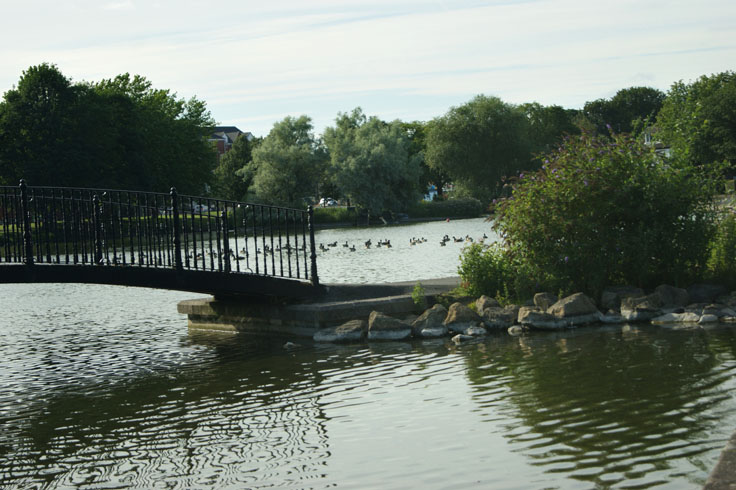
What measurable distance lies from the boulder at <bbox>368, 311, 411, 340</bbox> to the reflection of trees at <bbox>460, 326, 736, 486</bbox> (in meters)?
1.86

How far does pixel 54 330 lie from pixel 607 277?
509 inches

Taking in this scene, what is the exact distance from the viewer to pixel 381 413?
931cm

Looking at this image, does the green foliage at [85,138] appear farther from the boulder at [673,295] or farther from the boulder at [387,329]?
the boulder at [673,295]

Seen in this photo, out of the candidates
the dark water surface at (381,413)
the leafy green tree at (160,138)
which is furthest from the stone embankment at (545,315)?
the leafy green tree at (160,138)

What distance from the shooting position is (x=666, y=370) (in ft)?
34.2

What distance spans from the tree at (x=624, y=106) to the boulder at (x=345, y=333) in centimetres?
11177

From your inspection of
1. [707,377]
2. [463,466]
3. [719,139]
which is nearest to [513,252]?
[707,377]

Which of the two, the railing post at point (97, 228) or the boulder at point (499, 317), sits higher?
the railing post at point (97, 228)

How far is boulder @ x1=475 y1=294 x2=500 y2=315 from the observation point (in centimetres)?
1510

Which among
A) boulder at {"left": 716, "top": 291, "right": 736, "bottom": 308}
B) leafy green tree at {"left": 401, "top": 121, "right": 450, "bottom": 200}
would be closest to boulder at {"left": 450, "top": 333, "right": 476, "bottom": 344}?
boulder at {"left": 716, "top": 291, "right": 736, "bottom": 308}

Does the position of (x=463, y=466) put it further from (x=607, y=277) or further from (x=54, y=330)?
(x=54, y=330)

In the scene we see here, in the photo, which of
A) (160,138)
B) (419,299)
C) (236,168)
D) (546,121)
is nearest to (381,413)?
(419,299)

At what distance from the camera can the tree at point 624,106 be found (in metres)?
121

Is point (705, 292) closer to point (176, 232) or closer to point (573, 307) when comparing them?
point (573, 307)
